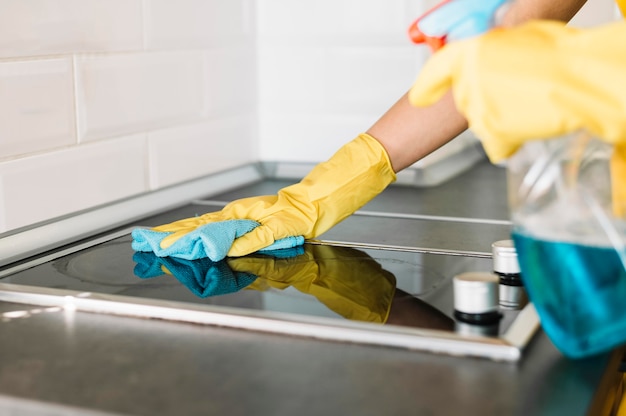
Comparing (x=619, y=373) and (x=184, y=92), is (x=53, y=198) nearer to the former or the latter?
(x=184, y=92)

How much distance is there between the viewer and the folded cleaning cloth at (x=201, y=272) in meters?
0.98

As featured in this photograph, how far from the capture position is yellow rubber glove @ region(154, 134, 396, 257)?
1.20 meters

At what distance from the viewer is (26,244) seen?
3.88 ft

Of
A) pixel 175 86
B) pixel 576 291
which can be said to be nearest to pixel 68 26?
pixel 175 86

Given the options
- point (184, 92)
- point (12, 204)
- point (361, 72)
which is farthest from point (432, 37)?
point (361, 72)

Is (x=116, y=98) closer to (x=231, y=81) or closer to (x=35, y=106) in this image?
(x=35, y=106)

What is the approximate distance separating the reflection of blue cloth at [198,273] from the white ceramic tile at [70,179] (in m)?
0.17

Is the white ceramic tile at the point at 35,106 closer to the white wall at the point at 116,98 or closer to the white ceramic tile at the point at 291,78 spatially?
the white wall at the point at 116,98

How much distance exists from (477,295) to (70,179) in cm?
70

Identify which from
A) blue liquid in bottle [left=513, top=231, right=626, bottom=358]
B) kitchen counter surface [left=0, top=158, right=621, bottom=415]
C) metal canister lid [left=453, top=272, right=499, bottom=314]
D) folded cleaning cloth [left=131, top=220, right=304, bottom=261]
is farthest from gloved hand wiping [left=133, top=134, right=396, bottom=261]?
blue liquid in bottle [left=513, top=231, right=626, bottom=358]

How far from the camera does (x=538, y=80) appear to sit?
62 centimetres

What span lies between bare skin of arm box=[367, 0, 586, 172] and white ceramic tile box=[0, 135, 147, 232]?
1.39 ft

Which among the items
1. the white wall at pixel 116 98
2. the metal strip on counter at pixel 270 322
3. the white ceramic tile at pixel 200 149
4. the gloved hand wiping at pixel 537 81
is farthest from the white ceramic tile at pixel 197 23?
the gloved hand wiping at pixel 537 81

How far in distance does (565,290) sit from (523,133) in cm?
16
